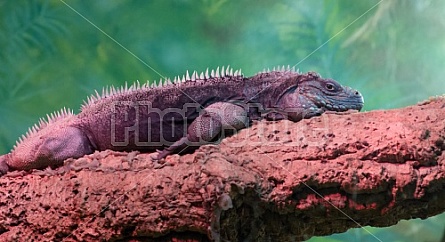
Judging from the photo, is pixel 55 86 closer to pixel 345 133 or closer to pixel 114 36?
pixel 114 36

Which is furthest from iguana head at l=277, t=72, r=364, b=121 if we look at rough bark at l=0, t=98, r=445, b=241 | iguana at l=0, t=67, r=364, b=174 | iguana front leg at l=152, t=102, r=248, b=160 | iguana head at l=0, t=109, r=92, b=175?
iguana head at l=0, t=109, r=92, b=175

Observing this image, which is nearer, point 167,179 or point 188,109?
point 167,179

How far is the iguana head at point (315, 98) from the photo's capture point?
314 cm

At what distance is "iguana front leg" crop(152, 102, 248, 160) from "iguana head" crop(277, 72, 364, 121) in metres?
0.40

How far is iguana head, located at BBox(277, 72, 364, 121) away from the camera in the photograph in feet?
10.3

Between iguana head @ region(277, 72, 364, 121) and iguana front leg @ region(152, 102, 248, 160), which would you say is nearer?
iguana front leg @ region(152, 102, 248, 160)

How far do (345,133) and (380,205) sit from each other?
448mm

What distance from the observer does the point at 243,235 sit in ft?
7.97

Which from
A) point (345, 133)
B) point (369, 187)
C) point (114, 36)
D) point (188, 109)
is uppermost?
point (114, 36)

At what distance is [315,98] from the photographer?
316 cm

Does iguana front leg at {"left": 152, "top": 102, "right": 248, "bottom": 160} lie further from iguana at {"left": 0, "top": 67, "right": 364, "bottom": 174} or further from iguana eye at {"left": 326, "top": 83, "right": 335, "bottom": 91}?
iguana eye at {"left": 326, "top": 83, "right": 335, "bottom": 91}

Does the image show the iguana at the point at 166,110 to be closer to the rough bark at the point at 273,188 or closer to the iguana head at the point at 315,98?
the iguana head at the point at 315,98

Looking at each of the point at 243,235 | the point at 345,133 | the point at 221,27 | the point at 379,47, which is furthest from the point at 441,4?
the point at 243,235

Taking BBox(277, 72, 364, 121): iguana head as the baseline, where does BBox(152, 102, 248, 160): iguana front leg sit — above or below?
below
